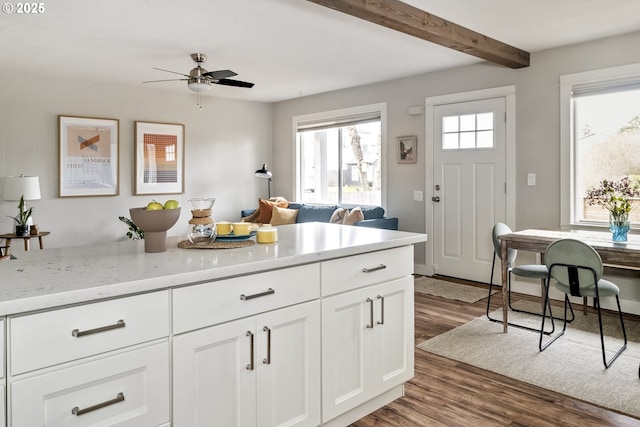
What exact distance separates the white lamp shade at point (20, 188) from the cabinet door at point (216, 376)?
14.0 feet

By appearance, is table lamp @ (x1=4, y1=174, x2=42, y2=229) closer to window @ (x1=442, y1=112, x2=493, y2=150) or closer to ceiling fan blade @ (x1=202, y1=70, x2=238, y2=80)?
ceiling fan blade @ (x1=202, y1=70, x2=238, y2=80)

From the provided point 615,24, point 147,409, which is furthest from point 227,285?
point 615,24

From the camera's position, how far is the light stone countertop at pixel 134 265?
1224 millimetres

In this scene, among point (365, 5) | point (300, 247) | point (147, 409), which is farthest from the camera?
point (365, 5)

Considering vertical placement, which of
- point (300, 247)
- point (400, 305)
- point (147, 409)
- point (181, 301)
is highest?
point (300, 247)

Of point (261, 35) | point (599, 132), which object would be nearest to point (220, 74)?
point (261, 35)

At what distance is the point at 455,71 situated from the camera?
16.3ft

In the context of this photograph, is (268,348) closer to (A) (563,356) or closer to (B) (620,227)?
(A) (563,356)

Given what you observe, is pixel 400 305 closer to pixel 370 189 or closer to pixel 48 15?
pixel 48 15

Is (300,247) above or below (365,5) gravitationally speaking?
below

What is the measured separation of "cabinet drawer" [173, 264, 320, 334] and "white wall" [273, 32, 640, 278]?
338 cm

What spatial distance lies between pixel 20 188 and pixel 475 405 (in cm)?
481

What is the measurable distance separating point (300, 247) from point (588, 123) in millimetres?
3509
